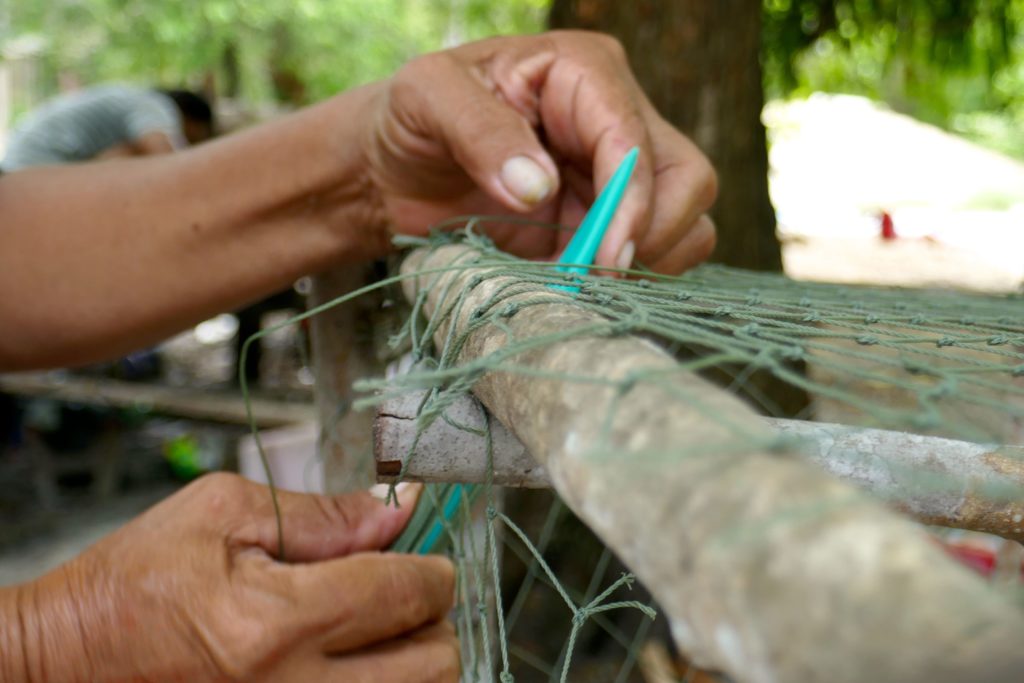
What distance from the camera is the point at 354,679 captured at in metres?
0.74

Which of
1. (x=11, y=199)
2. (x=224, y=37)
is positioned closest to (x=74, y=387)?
(x=11, y=199)

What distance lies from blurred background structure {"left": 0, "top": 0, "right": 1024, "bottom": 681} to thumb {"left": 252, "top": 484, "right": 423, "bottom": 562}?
2.51 feet

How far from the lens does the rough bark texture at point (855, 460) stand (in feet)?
1.95

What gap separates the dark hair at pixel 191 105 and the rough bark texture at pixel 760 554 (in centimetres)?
391

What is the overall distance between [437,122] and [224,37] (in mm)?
8082

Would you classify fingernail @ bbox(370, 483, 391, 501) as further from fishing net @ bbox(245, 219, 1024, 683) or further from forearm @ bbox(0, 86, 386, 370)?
forearm @ bbox(0, 86, 386, 370)

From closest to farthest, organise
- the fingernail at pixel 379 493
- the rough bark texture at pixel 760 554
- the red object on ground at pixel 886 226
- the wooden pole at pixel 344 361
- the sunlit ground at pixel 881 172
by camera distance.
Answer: the rough bark texture at pixel 760 554 < the fingernail at pixel 379 493 < the wooden pole at pixel 344 361 < the red object on ground at pixel 886 226 < the sunlit ground at pixel 881 172

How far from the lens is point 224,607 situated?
694 millimetres

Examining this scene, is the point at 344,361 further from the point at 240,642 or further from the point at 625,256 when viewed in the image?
the point at 240,642

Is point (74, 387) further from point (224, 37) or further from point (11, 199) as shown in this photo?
point (224, 37)

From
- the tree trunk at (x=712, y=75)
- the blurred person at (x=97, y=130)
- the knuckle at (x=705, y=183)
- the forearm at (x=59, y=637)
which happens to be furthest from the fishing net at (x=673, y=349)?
the blurred person at (x=97, y=130)

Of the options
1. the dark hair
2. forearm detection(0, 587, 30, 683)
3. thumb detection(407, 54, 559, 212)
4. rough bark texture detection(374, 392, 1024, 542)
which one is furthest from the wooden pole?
the dark hair

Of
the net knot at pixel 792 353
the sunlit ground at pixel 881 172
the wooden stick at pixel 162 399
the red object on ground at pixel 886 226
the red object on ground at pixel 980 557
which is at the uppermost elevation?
the net knot at pixel 792 353

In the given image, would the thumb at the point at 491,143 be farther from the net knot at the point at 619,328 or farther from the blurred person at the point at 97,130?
the blurred person at the point at 97,130
